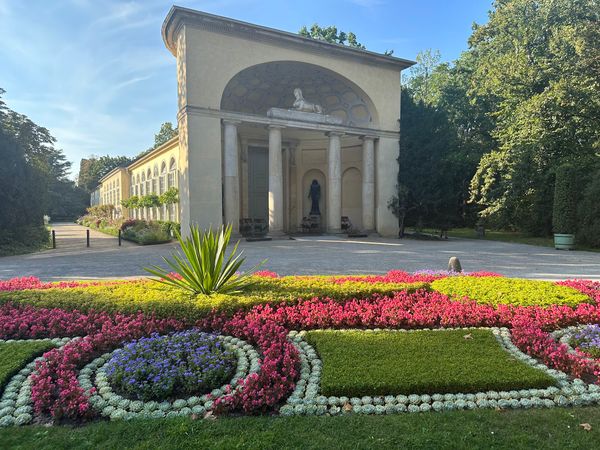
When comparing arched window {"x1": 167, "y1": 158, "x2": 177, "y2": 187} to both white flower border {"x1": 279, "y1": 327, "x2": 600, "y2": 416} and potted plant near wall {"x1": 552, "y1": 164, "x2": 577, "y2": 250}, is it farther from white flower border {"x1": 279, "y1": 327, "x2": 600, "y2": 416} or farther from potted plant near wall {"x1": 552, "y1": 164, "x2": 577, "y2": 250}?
white flower border {"x1": 279, "y1": 327, "x2": 600, "y2": 416}

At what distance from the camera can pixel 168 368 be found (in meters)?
3.70

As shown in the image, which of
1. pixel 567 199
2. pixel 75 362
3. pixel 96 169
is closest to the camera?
pixel 75 362

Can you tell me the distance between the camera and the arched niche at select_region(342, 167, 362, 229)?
25467 millimetres

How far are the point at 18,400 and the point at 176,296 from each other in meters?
2.64

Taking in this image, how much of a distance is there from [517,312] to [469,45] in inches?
1152

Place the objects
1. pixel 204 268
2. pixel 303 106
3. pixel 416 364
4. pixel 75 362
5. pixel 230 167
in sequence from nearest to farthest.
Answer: pixel 416 364, pixel 75 362, pixel 204 268, pixel 230 167, pixel 303 106

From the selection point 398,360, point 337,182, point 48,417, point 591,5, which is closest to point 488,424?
point 398,360

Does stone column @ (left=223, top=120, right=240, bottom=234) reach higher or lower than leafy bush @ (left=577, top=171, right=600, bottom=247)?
higher

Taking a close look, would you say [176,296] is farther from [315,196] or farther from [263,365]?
[315,196]

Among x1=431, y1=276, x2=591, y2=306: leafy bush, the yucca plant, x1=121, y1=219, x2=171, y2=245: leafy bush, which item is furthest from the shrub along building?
x1=431, y1=276, x2=591, y2=306: leafy bush

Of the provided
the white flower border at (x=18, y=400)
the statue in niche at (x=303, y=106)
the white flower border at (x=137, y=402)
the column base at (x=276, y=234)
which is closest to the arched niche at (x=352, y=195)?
the statue in niche at (x=303, y=106)

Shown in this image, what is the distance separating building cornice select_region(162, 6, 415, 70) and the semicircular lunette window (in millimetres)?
1171

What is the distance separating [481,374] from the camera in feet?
12.0

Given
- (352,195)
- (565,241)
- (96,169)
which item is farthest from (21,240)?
(96,169)
